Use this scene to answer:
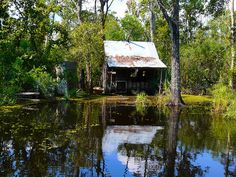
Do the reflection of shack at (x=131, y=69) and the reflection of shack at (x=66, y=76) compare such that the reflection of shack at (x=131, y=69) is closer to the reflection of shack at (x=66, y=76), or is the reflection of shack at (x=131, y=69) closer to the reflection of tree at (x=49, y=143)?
the reflection of shack at (x=66, y=76)

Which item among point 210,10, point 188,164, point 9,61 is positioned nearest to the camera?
point 188,164

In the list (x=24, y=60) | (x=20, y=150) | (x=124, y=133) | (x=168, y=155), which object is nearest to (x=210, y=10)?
(x=24, y=60)

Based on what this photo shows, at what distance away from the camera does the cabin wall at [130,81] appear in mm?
33094

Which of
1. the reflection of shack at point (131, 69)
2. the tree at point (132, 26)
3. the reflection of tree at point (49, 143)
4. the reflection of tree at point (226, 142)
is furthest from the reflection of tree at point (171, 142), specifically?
the tree at point (132, 26)

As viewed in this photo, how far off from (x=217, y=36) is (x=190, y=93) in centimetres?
974

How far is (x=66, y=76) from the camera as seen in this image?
94.2 ft

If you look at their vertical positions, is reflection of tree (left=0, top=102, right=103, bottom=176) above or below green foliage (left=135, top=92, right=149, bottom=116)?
below

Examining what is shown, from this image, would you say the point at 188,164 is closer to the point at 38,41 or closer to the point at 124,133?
the point at 124,133

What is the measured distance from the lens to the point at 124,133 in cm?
1450

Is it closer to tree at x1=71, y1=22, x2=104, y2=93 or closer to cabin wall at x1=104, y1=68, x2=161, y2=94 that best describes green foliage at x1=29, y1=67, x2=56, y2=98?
tree at x1=71, y1=22, x2=104, y2=93

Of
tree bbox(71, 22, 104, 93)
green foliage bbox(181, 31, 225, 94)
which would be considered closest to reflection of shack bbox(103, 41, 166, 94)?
tree bbox(71, 22, 104, 93)

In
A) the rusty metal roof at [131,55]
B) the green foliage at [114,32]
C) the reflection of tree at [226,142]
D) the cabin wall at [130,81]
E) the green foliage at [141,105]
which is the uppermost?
the green foliage at [114,32]

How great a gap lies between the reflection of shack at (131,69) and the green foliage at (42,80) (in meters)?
7.44

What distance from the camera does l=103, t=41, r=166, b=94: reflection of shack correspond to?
105 feet
